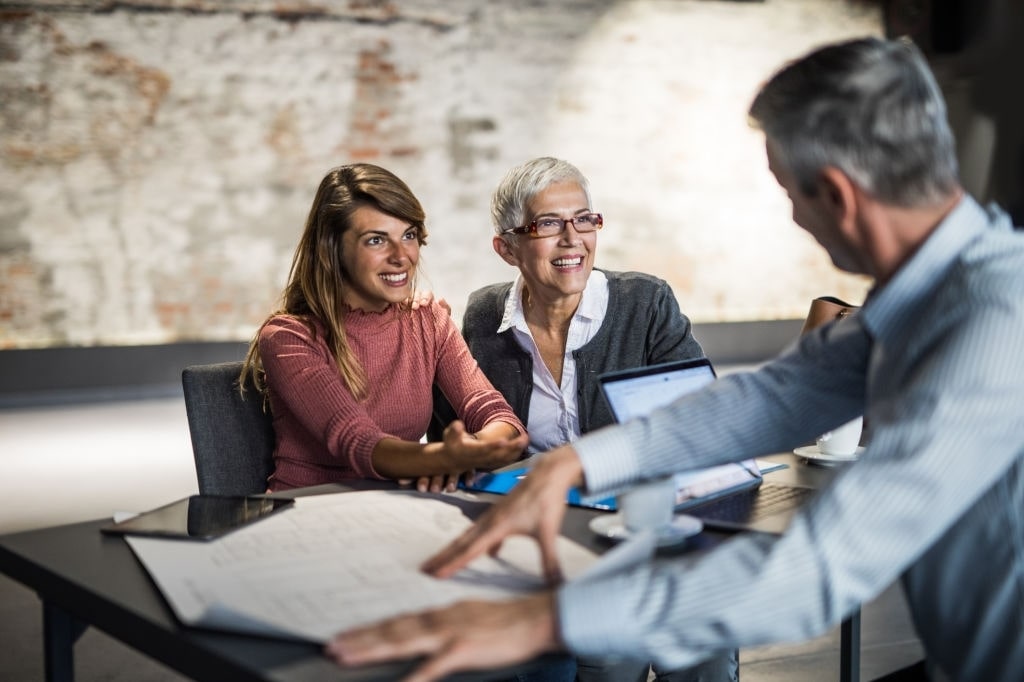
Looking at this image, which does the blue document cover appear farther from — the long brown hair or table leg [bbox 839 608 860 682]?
table leg [bbox 839 608 860 682]

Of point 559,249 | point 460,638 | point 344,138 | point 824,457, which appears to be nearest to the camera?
point 460,638

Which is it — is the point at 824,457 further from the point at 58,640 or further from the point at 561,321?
the point at 58,640

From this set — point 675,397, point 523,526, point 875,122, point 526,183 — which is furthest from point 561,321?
point 875,122

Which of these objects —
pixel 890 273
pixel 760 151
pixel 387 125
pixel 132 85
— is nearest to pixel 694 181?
pixel 760 151

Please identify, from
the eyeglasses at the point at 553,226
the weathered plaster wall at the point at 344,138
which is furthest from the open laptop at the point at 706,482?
the weathered plaster wall at the point at 344,138

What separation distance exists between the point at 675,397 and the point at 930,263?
565 millimetres

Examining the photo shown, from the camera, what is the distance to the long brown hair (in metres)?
1.98

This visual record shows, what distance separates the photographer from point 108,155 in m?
6.45

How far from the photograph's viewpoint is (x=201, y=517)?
50.2 inches

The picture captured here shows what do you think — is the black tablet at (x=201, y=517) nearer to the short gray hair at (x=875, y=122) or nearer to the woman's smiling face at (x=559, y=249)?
the short gray hair at (x=875, y=122)

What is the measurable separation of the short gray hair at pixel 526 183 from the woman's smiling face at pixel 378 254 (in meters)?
0.31

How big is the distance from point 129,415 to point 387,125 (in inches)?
103

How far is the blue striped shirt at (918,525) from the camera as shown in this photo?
2.57ft

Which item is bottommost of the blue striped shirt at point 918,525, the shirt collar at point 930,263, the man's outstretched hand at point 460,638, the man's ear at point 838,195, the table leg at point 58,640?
the table leg at point 58,640
